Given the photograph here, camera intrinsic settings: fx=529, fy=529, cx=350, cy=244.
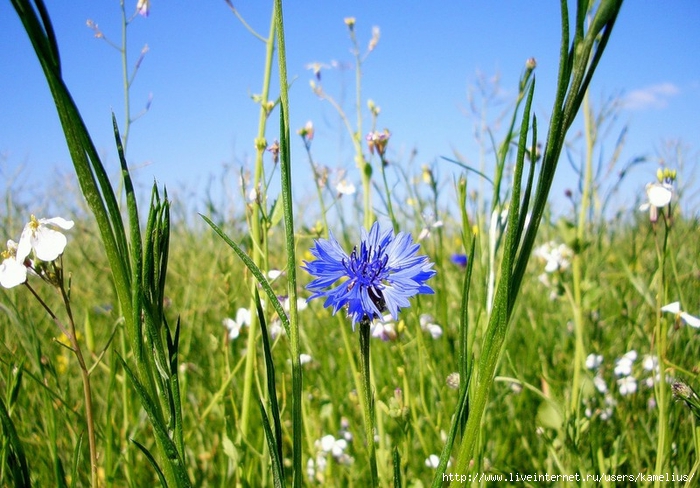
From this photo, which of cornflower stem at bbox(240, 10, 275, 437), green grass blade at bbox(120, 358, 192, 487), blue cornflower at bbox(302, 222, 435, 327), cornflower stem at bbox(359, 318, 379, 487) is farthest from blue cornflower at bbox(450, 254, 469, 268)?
green grass blade at bbox(120, 358, 192, 487)

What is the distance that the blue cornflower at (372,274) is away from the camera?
539 millimetres

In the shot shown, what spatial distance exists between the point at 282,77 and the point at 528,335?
1.49 meters

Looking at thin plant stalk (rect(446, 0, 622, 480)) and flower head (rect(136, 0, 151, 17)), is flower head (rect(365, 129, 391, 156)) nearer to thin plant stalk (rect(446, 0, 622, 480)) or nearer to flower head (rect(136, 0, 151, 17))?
flower head (rect(136, 0, 151, 17))

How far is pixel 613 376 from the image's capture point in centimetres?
153

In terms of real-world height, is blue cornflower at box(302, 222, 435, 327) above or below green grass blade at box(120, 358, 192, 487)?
above

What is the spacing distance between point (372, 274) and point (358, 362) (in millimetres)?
652

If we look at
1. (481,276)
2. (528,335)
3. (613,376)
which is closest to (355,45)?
(481,276)

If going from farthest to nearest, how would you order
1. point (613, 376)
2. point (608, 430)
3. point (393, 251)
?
1. point (613, 376)
2. point (608, 430)
3. point (393, 251)

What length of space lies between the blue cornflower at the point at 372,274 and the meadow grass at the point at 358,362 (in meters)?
0.03

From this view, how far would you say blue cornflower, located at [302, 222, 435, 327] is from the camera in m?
0.54

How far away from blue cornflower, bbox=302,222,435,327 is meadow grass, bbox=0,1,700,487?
30mm

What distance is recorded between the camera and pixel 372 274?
0.58m

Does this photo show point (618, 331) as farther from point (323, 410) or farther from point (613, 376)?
point (323, 410)

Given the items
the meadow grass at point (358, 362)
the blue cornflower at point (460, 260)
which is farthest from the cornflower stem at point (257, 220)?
the blue cornflower at point (460, 260)
